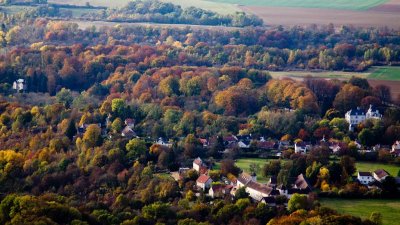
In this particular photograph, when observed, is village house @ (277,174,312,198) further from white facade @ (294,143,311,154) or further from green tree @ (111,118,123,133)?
green tree @ (111,118,123,133)

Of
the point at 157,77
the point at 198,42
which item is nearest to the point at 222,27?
the point at 198,42

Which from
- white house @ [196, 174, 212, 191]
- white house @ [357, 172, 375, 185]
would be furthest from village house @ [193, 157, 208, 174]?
white house @ [357, 172, 375, 185]

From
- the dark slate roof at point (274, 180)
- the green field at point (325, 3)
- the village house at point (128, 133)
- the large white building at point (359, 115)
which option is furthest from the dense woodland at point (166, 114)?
the green field at point (325, 3)

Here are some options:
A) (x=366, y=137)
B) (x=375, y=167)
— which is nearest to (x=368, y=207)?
(x=375, y=167)

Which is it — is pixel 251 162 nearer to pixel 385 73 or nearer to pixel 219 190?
pixel 219 190

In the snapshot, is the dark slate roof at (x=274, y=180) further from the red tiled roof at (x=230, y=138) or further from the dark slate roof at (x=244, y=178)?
the red tiled roof at (x=230, y=138)

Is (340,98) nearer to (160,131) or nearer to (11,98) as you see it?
(160,131)

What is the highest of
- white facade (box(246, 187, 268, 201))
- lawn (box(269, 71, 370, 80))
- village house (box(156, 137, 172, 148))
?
white facade (box(246, 187, 268, 201))

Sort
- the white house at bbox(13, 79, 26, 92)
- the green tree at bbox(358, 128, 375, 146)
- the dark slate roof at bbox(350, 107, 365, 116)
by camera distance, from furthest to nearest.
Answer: the white house at bbox(13, 79, 26, 92) < the dark slate roof at bbox(350, 107, 365, 116) < the green tree at bbox(358, 128, 375, 146)
